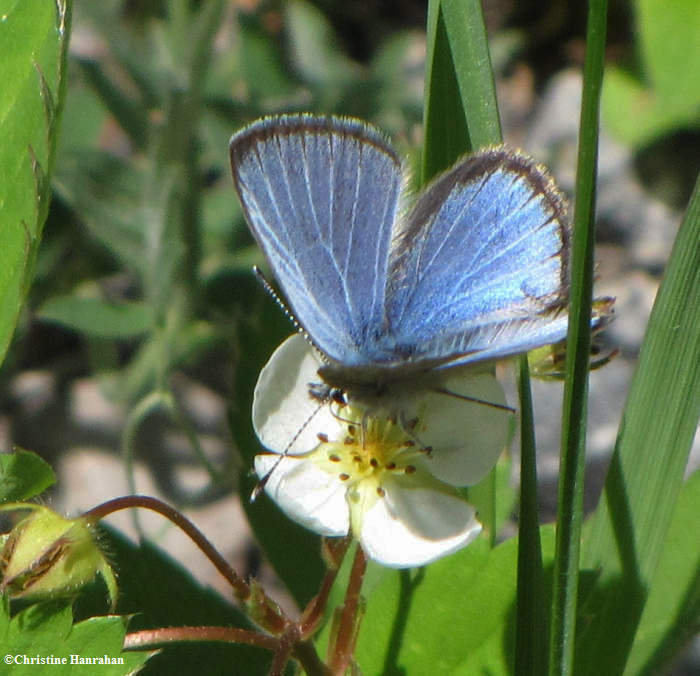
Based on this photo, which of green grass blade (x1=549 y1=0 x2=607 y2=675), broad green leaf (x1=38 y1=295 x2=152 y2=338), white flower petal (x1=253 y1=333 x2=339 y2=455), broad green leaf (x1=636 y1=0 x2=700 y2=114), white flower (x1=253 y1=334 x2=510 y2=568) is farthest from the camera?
broad green leaf (x1=636 y1=0 x2=700 y2=114)

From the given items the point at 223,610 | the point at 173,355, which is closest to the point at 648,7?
the point at 173,355

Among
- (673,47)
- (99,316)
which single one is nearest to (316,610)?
(99,316)

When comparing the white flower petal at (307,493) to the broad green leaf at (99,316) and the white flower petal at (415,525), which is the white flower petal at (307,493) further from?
the broad green leaf at (99,316)

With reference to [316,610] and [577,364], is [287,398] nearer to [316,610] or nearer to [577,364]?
[316,610]

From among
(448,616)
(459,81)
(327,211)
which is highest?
(459,81)

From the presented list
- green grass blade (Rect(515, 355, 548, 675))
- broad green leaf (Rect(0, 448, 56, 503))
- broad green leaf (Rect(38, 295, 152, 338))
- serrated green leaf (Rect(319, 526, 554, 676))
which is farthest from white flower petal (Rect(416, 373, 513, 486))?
broad green leaf (Rect(38, 295, 152, 338))

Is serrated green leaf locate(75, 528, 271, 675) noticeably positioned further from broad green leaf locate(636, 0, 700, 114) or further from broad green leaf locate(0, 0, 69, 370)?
broad green leaf locate(636, 0, 700, 114)
